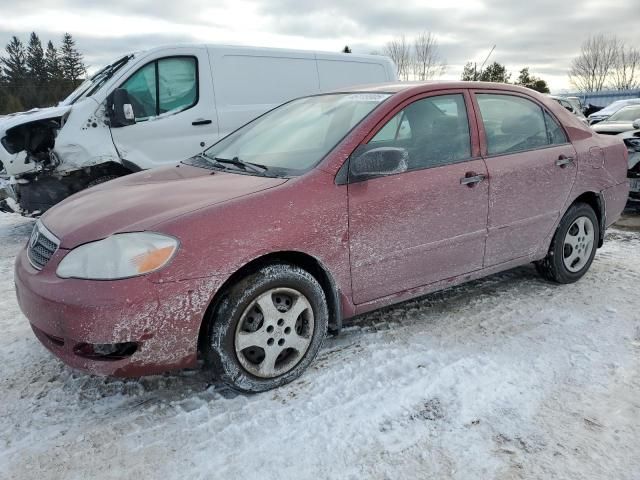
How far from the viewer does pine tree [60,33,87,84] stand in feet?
199

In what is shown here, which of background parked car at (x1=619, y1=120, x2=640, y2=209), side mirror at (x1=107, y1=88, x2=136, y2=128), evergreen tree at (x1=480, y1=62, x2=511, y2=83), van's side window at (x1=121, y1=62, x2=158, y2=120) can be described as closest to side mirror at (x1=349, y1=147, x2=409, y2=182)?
side mirror at (x1=107, y1=88, x2=136, y2=128)

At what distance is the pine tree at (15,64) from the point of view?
53531 millimetres

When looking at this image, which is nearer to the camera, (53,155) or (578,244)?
(578,244)

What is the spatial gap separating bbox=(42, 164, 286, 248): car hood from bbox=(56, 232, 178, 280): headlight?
0.18 ft

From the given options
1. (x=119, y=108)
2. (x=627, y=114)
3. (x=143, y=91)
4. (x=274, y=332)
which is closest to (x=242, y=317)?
(x=274, y=332)

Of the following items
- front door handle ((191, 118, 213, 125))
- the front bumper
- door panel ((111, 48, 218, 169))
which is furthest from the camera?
front door handle ((191, 118, 213, 125))

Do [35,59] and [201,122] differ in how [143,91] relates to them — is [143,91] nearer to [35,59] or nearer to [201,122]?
[201,122]

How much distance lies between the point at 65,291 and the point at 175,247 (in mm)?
518

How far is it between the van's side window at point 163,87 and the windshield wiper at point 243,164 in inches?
116

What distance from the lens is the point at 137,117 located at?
5.88 meters

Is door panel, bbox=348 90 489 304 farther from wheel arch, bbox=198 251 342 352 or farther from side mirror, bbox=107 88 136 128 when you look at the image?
side mirror, bbox=107 88 136 128

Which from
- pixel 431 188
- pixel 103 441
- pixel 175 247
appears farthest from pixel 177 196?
pixel 431 188

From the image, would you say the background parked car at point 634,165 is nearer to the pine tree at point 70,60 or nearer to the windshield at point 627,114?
the windshield at point 627,114

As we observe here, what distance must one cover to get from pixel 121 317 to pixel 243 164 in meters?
1.28
